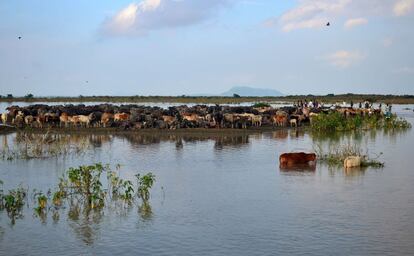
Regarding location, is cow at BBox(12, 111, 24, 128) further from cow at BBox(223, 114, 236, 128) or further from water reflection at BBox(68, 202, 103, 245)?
water reflection at BBox(68, 202, 103, 245)

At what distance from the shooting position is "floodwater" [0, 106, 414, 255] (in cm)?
1036

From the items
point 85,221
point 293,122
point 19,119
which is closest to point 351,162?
point 85,221

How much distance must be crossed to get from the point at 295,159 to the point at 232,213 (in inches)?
293

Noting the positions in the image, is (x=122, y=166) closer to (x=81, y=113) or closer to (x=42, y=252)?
(x=42, y=252)

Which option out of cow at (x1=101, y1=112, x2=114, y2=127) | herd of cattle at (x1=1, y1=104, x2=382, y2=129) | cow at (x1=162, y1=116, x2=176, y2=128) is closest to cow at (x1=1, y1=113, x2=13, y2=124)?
herd of cattle at (x1=1, y1=104, x2=382, y2=129)

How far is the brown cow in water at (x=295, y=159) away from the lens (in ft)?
64.3

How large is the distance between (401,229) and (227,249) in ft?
11.1

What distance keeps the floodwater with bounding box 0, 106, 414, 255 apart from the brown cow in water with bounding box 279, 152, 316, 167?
1.15 ft

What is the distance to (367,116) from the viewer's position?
39.5 meters

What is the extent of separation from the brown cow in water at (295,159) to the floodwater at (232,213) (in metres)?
0.35

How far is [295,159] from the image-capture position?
19.8m

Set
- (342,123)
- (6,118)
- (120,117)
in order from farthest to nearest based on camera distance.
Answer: (6,118) → (120,117) → (342,123)

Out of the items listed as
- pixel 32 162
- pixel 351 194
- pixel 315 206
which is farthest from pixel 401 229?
pixel 32 162

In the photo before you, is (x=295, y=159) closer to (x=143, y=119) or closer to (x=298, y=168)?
(x=298, y=168)
